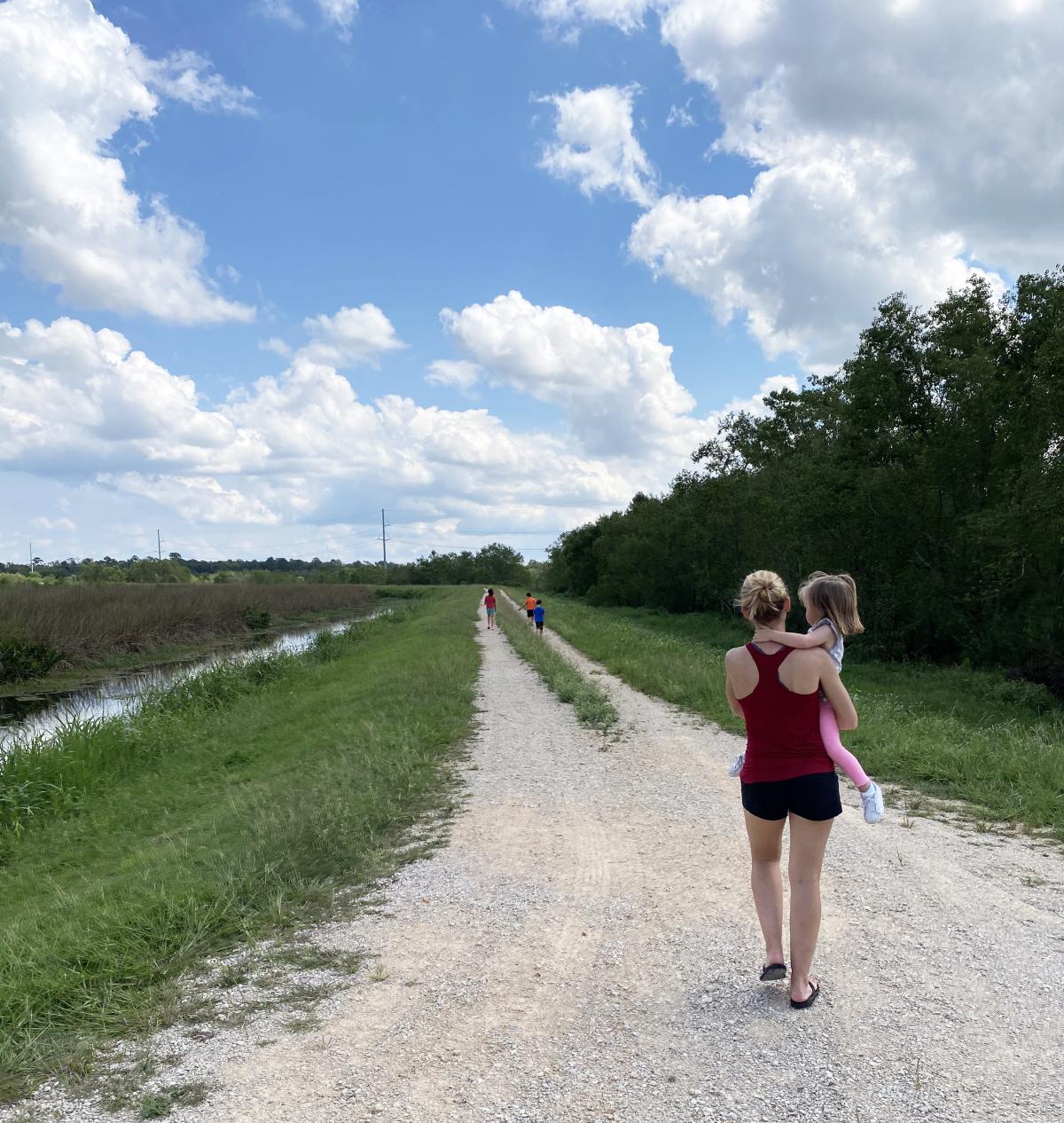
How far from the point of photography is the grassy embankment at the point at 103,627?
25.9 meters

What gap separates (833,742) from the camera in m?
3.70

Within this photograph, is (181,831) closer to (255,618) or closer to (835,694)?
(835,694)

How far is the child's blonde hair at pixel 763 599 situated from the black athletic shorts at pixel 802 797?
75 centimetres

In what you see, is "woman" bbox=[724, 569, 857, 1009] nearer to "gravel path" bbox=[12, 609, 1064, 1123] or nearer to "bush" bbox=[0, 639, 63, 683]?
"gravel path" bbox=[12, 609, 1064, 1123]

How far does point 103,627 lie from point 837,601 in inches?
1295

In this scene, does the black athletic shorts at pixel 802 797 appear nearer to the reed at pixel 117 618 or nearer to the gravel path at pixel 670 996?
the gravel path at pixel 670 996

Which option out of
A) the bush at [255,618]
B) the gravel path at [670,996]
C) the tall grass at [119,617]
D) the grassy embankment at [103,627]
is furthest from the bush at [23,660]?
the gravel path at [670,996]

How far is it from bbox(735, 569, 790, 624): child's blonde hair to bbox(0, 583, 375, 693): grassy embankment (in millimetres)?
26370

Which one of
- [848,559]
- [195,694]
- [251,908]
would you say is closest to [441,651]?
[195,694]

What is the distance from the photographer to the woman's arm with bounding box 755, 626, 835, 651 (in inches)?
144

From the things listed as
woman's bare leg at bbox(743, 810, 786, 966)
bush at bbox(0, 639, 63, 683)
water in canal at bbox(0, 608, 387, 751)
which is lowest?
water in canal at bbox(0, 608, 387, 751)

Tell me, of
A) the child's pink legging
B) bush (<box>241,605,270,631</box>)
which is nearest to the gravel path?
the child's pink legging

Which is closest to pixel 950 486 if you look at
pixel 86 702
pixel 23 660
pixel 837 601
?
pixel 837 601

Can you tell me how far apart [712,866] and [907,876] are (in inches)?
51.9
